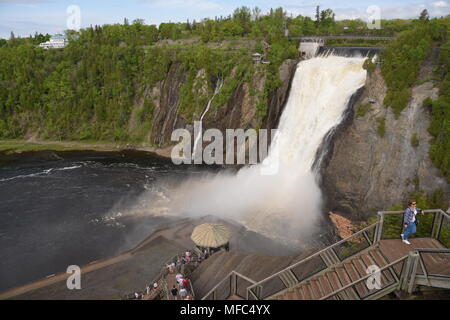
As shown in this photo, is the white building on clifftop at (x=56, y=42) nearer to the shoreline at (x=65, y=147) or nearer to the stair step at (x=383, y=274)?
the shoreline at (x=65, y=147)

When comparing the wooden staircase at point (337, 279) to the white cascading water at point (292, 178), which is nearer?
the wooden staircase at point (337, 279)

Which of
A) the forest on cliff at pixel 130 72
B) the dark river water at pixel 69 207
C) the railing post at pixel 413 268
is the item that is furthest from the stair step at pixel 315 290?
the forest on cliff at pixel 130 72

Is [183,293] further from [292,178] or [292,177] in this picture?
[292,177]

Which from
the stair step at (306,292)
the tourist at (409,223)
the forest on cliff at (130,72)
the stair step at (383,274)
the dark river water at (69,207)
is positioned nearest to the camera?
the stair step at (383,274)

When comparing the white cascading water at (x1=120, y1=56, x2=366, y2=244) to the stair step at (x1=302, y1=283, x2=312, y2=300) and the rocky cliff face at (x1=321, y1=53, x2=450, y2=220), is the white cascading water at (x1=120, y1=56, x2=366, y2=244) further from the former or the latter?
the stair step at (x1=302, y1=283, x2=312, y2=300)

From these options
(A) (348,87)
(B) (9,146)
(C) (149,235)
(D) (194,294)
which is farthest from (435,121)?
(B) (9,146)

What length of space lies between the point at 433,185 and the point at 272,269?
17159mm

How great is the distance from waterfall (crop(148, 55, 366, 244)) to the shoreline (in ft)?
66.8

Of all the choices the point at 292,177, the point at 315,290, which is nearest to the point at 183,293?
the point at 315,290

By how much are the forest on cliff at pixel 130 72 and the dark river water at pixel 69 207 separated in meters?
10.9

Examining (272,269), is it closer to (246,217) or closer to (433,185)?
(246,217)

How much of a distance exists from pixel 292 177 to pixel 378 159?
909cm

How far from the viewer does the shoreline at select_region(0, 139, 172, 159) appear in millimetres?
60669

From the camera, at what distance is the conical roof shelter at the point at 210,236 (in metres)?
25.4
